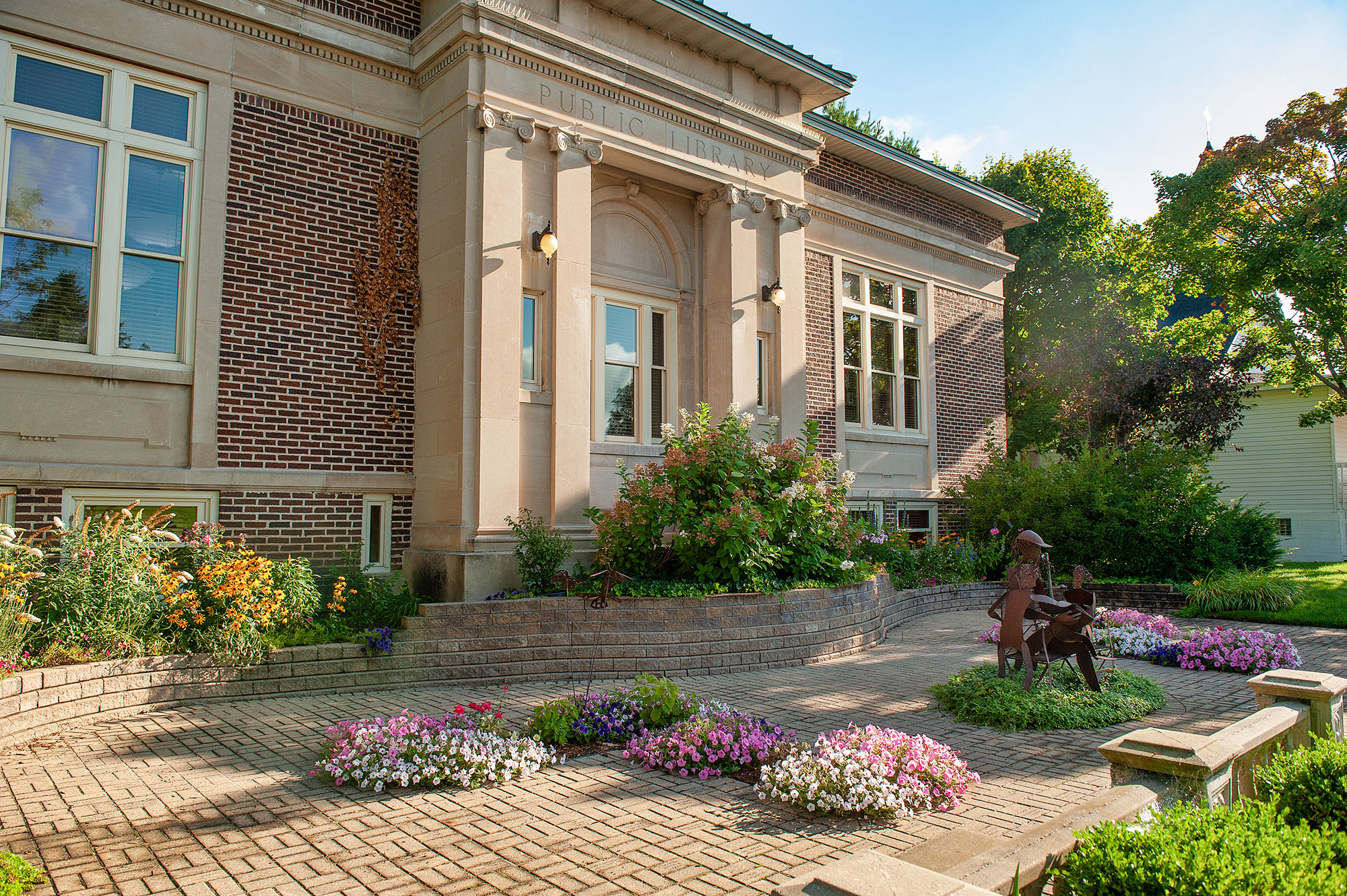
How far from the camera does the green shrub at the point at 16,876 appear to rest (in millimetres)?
3258

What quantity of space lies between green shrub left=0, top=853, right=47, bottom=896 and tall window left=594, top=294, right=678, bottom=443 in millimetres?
8708

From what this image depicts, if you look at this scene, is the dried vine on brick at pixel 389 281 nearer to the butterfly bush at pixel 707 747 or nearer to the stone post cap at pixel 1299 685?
the butterfly bush at pixel 707 747

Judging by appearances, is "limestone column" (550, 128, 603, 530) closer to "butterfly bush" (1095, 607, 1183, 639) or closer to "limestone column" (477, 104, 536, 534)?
"limestone column" (477, 104, 536, 534)

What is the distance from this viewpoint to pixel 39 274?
8.58 m

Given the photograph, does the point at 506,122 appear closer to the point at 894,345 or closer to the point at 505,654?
the point at 505,654

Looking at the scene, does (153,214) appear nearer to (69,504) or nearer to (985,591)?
(69,504)

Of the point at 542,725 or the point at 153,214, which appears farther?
the point at 153,214

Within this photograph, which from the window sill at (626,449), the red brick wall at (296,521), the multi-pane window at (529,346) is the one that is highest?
the multi-pane window at (529,346)

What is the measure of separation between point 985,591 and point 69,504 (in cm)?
1314

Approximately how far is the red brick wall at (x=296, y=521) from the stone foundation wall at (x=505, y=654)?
1.95 metres

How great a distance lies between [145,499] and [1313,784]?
9820 mm

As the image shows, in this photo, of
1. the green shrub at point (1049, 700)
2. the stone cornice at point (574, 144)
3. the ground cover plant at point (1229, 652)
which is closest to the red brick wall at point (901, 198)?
the stone cornice at point (574, 144)

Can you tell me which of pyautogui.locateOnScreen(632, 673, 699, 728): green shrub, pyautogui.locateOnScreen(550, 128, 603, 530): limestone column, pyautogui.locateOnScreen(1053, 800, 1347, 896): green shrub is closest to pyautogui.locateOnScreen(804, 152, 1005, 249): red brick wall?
pyautogui.locateOnScreen(550, 128, 603, 530): limestone column

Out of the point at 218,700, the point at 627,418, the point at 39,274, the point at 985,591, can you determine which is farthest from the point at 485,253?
the point at 985,591
